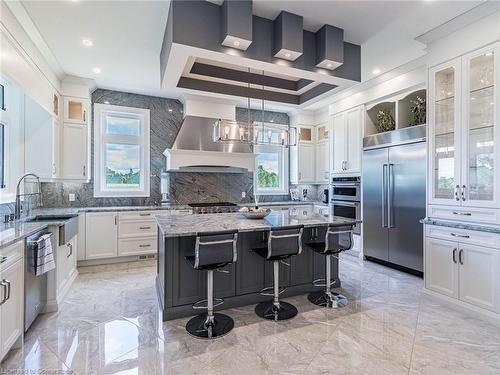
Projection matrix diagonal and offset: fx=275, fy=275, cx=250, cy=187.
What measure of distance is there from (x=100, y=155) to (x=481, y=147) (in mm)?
5504

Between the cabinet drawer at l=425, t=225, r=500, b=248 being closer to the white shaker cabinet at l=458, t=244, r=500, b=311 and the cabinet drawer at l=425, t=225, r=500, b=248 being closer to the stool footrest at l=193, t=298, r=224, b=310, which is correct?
the white shaker cabinet at l=458, t=244, r=500, b=311

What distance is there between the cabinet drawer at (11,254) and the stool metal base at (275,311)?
7.04 ft

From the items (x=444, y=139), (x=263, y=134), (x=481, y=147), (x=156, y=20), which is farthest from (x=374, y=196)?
(x=156, y=20)

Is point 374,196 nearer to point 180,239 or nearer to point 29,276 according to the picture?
point 180,239

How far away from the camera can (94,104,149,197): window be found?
195 inches

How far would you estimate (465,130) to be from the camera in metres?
2.88

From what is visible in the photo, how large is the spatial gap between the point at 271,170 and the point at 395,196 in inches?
115

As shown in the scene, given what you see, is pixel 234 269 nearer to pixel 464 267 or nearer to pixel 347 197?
pixel 464 267

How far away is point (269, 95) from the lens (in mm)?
3910

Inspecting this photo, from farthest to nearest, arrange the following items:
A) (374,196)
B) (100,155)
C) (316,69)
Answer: (100,155) → (374,196) → (316,69)

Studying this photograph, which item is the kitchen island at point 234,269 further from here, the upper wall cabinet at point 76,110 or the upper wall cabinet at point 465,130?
the upper wall cabinet at point 76,110

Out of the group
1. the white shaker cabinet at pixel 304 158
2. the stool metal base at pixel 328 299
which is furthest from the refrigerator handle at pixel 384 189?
the white shaker cabinet at pixel 304 158

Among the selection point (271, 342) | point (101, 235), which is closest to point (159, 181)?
point (101, 235)

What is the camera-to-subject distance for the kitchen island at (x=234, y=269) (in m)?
2.71
